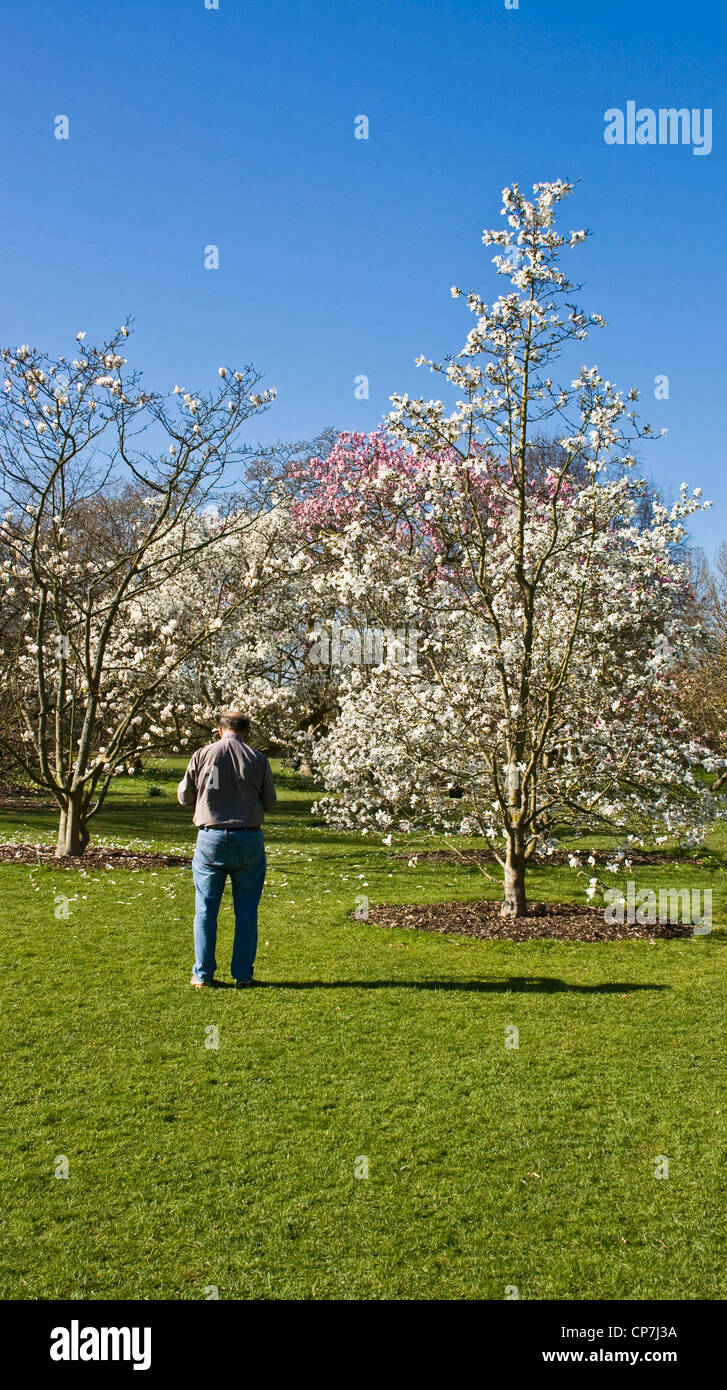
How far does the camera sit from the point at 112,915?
29.6ft

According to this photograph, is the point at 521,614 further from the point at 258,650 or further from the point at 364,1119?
the point at 258,650

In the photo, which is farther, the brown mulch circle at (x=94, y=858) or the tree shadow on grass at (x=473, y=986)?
the brown mulch circle at (x=94, y=858)

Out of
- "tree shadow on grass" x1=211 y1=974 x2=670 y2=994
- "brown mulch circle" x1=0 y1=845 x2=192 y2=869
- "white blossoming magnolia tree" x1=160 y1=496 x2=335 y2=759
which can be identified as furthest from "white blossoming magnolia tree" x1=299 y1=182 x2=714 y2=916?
"white blossoming magnolia tree" x1=160 y1=496 x2=335 y2=759

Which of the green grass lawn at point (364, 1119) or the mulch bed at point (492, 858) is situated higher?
the mulch bed at point (492, 858)

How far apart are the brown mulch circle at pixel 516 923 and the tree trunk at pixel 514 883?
0.33 feet

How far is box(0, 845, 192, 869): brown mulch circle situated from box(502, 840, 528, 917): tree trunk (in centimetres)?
488

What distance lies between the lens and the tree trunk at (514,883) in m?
8.82

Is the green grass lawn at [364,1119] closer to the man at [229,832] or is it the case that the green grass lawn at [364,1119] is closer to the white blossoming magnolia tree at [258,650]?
the man at [229,832]

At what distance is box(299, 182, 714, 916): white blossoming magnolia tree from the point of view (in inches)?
320

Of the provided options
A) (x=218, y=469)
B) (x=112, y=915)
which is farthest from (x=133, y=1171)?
(x=218, y=469)

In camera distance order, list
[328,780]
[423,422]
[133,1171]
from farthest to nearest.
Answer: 1. [328,780]
2. [423,422]
3. [133,1171]

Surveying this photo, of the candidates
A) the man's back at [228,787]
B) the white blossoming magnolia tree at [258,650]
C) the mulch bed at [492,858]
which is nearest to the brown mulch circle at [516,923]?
the man's back at [228,787]

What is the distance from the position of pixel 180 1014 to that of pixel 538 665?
4.64 meters
